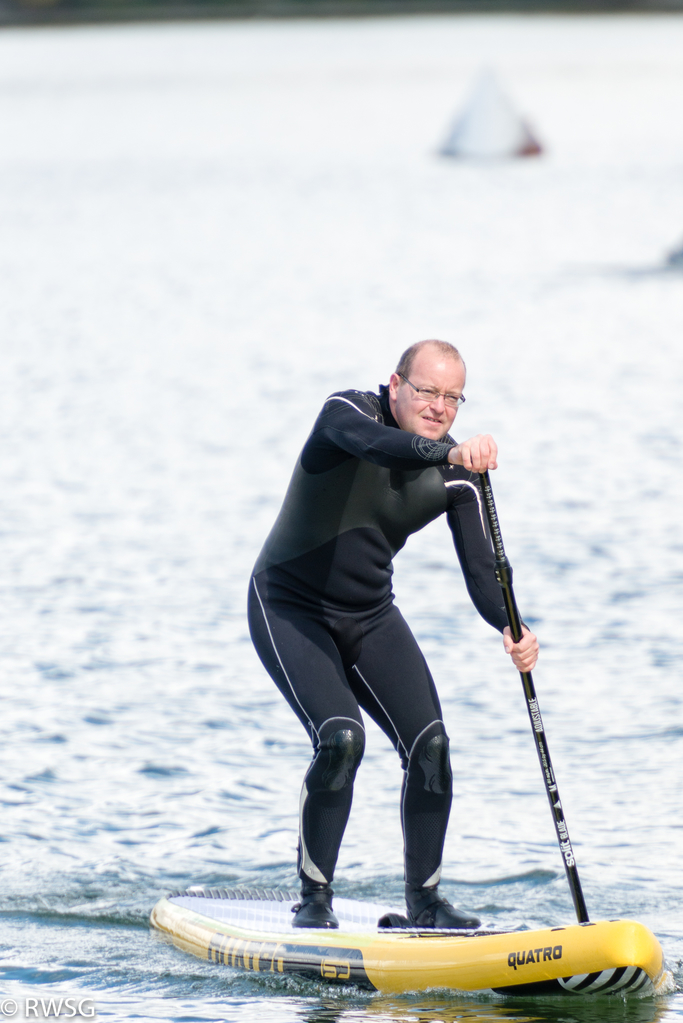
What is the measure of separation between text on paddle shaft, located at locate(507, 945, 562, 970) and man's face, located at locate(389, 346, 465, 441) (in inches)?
62.6

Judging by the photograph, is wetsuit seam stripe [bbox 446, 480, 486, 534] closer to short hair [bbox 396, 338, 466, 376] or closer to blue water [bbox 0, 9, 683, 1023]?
short hair [bbox 396, 338, 466, 376]

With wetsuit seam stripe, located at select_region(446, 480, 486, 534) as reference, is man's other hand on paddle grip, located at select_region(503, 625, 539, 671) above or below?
below

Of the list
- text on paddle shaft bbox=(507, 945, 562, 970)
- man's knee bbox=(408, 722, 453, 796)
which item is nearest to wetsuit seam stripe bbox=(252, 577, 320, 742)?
man's knee bbox=(408, 722, 453, 796)

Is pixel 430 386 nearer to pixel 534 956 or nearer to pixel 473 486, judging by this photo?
pixel 473 486

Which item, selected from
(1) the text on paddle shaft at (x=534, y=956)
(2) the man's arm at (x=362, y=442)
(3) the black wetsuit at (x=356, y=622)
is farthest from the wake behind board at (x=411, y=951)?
(2) the man's arm at (x=362, y=442)

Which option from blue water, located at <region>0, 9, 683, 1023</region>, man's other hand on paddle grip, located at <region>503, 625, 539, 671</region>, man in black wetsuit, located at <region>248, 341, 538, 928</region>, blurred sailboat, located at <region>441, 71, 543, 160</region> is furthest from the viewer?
blurred sailboat, located at <region>441, 71, 543, 160</region>

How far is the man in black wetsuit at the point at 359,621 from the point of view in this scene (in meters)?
5.44

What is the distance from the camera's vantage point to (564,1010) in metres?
5.33

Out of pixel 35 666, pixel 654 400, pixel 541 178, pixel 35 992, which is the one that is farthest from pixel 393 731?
pixel 541 178

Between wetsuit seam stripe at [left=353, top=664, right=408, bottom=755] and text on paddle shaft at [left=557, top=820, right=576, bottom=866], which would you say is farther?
wetsuit seam stripe at [left=353, top=664, right=408, bottom=755]

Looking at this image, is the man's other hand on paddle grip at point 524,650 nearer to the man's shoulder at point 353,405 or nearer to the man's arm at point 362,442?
the man's arm at point 362,442

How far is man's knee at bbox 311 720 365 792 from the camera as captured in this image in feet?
17.6

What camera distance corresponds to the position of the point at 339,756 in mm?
5387

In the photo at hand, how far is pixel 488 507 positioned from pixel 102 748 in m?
3.79
